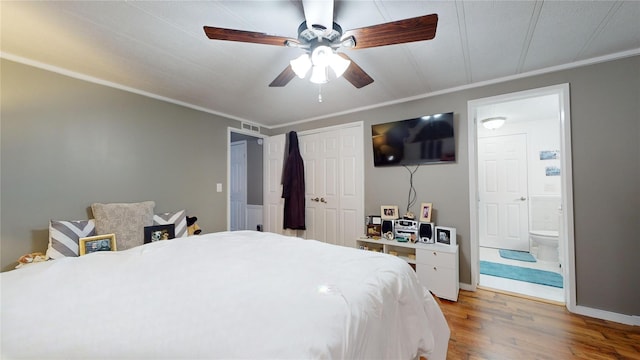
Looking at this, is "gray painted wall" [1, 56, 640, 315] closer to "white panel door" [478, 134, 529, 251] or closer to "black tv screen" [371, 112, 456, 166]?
"black tv screen" [371, 112, 456, 166]

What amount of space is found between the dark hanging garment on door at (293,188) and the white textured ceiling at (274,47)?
124cm

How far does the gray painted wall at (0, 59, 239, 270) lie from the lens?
6.38 ft

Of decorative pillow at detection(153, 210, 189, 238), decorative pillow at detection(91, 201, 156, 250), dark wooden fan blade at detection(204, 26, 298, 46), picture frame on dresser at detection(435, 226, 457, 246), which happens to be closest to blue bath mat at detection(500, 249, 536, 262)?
picture frame on dresser at detection(435, 226, 457, 246)

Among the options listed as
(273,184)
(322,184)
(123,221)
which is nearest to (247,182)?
(273,184)

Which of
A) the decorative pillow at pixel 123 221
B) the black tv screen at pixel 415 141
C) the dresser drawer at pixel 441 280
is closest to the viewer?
the decorative pillow at pixel 123 221

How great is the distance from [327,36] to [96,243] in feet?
8.45

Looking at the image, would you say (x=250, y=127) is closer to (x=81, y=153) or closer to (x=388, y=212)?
(x=81, y=153)

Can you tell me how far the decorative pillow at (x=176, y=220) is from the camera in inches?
103

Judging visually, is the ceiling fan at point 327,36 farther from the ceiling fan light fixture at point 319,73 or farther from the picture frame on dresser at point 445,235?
the picture frame on dresser at point 445,235

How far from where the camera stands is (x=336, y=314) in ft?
2.65

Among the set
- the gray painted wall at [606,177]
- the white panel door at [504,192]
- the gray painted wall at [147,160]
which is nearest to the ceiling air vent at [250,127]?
the gray painted wall at [147,160]

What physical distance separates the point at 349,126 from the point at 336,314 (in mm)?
2931

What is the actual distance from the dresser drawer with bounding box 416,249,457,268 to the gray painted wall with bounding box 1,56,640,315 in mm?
374

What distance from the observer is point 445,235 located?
8.67ft
